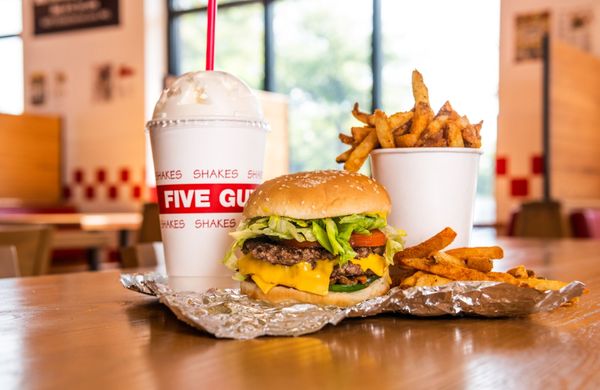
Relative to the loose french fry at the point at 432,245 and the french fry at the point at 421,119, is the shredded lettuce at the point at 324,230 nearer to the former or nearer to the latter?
the loose french fry at the point at 432,245

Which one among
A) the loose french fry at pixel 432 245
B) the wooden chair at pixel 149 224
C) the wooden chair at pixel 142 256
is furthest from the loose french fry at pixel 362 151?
the wooden chair at pixel 149 224

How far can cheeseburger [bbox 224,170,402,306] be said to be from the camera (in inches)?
38.0

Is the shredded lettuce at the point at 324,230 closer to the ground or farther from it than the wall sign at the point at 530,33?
closer to the ground

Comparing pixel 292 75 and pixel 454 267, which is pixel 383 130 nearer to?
pixel 454 267

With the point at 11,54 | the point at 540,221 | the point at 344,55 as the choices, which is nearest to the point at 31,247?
the point at 540,221

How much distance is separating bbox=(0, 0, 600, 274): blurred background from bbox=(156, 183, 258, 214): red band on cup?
3.73 meters

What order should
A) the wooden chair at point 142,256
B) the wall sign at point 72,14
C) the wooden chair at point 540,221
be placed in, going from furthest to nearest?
the wall sign at point 72,14, the wooden chair at point 540,221, the wooden chair at point 142,256

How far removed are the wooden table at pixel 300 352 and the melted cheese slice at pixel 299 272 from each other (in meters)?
0.07

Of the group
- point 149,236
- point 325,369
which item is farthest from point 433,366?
point 149,236

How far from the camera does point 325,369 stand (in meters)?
0.65

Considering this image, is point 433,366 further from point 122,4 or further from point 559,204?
point 122,4

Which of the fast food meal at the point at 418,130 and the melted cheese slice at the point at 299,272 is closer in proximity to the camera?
the melted cheese slice at the point at 299,272

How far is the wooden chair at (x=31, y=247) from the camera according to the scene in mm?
2496

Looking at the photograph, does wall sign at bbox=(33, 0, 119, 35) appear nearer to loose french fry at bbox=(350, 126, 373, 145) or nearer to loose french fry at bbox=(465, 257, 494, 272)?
loose french fry at bbox=(350, 126, 373, 145)
